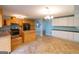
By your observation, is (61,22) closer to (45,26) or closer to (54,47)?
(45,26)

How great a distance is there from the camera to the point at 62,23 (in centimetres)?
211

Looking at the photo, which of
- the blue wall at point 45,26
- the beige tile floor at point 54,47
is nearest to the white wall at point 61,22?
the blue wall at point 45,26

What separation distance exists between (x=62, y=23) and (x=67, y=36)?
284 millimetres

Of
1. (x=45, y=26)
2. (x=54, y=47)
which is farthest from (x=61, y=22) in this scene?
(x=54, y=47)

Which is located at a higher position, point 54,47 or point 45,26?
point 45,26

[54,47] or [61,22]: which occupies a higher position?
[61,22]

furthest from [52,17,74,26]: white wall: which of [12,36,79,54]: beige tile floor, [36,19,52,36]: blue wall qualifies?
[12,36,79,54]: beige tile floor

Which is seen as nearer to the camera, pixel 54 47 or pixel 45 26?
pixel 45 26

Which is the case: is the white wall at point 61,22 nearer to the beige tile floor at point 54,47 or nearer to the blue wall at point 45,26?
the blue wall at point 45,26

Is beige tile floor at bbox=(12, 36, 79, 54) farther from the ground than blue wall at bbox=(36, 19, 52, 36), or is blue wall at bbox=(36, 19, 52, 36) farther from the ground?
blue wall at bbox=(36, 19, 52, 36)

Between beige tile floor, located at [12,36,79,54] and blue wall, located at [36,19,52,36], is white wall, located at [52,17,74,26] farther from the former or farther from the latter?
beige tile floor, located at [12,36,79,54]

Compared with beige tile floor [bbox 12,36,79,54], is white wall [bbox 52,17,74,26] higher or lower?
higher
